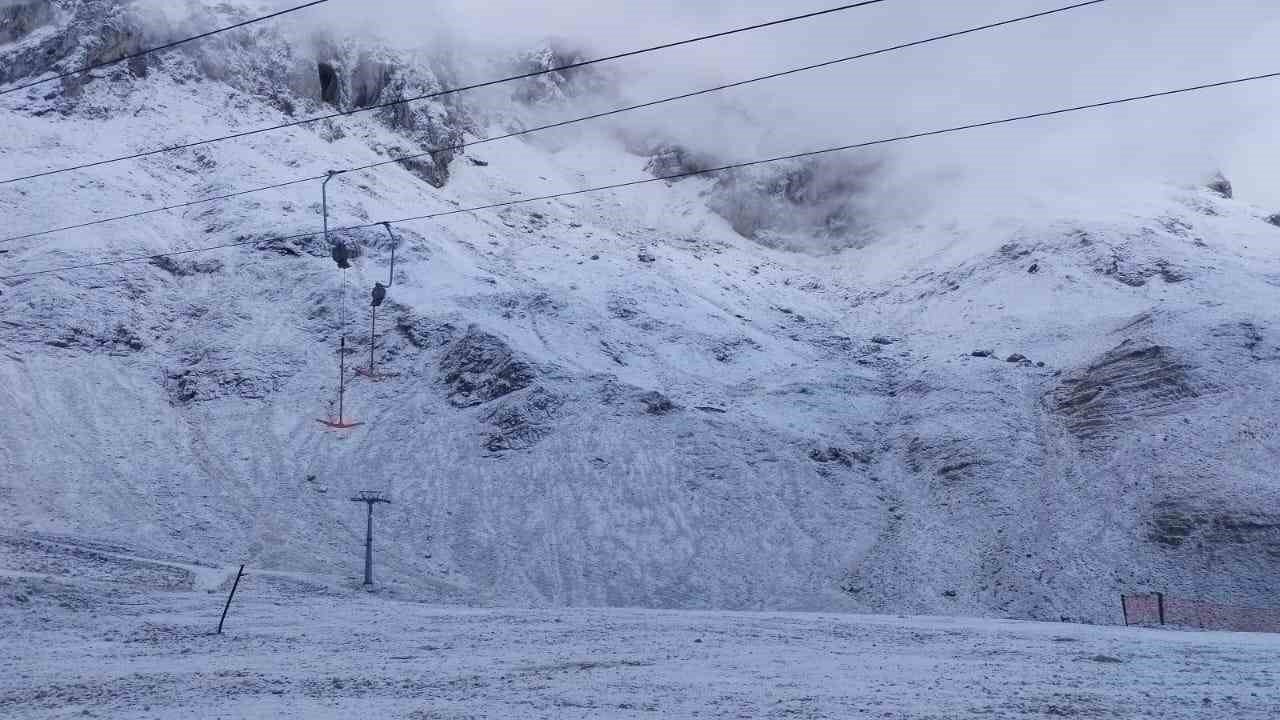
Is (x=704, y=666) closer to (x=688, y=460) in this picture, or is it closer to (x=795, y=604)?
(x=795, y=604)

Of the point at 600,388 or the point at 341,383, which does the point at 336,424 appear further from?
the point at 600,388

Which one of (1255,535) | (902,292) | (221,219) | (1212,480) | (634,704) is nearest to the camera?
(634,704)

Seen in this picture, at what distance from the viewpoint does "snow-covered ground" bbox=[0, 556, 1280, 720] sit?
43.2 feet

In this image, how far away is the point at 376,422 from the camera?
45625 mm

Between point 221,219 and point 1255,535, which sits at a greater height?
point 221,219

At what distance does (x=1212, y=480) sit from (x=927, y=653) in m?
23.8

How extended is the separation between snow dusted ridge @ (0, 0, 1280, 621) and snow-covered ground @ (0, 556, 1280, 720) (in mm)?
10012

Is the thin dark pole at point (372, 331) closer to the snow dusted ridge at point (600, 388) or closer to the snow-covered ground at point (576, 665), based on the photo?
the snow dusted ridge at point (600, 388)

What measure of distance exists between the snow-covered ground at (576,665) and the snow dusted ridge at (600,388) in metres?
10.0

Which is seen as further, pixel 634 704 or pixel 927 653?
pixel 927 653

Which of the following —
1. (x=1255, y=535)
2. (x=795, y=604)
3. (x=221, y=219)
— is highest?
(x=221, y=219)

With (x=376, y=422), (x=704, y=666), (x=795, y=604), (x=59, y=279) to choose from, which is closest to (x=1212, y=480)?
(x=795, y=604)

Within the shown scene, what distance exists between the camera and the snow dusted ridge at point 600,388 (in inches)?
1401

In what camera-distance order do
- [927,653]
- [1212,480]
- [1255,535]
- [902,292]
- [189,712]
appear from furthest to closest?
[902,292] < [1212,480] < [1255,535] < [927,653] < [189,712]
